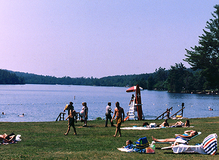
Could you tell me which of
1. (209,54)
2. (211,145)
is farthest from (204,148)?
(209,54)

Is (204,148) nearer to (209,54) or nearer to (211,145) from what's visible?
(211,145)

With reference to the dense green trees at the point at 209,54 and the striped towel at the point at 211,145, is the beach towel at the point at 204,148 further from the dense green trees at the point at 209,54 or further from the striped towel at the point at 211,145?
the dense green trees at the point at 209,54

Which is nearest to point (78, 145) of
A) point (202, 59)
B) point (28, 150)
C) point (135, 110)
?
point (28, 150)

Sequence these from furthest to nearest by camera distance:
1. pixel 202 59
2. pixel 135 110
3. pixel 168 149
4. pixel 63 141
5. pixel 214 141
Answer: pixel 202 59 < pixel 135 110 < pixel 63 141 < pixel 168 149 < pixel 214 141

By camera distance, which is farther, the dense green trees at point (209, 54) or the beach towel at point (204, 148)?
the dense green trees at point (209, 54)

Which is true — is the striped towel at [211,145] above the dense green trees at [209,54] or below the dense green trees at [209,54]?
below

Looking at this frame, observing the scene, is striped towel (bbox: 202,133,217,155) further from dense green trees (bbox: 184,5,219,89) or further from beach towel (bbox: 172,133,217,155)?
dense green trees (bbox: 184,5,219,89)

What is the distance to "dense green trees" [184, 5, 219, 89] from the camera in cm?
5050

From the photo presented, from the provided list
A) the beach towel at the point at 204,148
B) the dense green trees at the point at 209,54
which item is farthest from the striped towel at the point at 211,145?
the dense green trees at the point at 209,54

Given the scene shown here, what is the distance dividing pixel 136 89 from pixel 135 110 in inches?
94.1

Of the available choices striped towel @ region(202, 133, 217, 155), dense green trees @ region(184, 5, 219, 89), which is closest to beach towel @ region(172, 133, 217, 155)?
striped towel @ region(202, 133, 217, 155)

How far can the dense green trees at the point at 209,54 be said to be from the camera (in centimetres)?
5050

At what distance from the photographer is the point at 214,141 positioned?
12.8 meters

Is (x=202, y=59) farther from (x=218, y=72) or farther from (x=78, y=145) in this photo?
(x=78, y=145)
